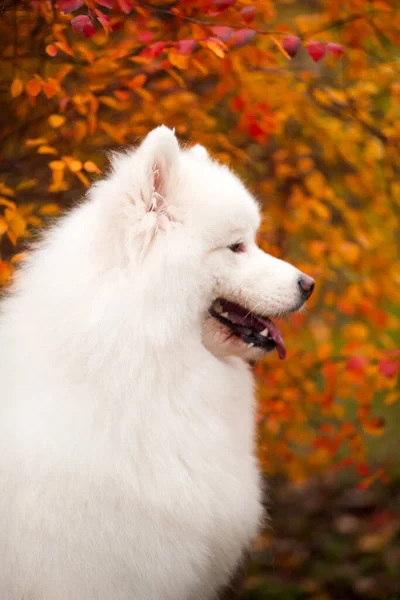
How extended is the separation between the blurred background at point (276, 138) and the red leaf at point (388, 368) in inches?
0.4

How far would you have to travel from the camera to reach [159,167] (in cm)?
250

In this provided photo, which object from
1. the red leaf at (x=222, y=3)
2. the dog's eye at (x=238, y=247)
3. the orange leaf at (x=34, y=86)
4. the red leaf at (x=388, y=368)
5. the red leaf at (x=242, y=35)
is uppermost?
the red leaf at (x=222, y=3)

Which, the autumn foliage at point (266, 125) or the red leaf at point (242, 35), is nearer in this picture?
the red leaf at point (242, 35)

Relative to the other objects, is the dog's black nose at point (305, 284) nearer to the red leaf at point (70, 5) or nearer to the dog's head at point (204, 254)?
the dog's head at point (204, 254)

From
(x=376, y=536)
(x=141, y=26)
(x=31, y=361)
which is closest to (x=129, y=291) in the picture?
(x=31, y=361)

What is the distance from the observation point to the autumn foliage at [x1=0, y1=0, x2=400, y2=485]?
11.4ft

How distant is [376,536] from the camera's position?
5.19 m

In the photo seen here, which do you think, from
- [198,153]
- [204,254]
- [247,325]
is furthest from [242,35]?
[247,325]

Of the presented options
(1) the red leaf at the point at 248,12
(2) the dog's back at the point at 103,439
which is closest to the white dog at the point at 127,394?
(2) the dog's back at the point at 103,439

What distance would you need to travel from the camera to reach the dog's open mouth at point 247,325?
2.74 meters

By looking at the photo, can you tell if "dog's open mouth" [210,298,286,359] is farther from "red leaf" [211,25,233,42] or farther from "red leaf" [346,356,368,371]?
"red leaf" [211,25,233,42]

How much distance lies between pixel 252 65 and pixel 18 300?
2103 mm

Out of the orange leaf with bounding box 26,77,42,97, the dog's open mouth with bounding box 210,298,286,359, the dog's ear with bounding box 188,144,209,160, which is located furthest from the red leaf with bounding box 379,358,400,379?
the orange leaf with bounding box 26,77,42,97

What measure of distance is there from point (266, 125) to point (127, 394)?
192cm
